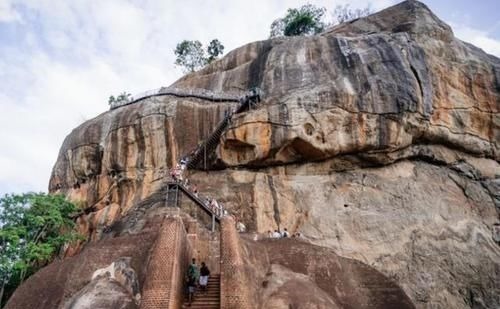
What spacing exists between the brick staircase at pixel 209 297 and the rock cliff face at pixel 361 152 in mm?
8952

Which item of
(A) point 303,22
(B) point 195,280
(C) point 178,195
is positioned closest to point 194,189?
(C) point 178,195

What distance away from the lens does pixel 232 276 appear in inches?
541

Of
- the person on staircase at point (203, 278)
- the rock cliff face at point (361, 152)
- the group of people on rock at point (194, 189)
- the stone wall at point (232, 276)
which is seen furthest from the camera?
the rock cliff face at point (361, 152)

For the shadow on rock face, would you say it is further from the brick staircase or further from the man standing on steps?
the man standing on steps

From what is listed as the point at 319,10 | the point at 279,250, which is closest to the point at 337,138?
the point at 279,250

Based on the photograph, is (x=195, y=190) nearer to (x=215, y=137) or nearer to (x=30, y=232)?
(x=215, y=137)

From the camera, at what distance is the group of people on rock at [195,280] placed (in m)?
14.6

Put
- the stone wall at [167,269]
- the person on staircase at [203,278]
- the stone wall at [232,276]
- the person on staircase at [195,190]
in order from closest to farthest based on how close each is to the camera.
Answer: the stone wall at [167,269]
the stone wall at [232,276]
the person on staircase at [203,278]
the person on staircase at [195,190]

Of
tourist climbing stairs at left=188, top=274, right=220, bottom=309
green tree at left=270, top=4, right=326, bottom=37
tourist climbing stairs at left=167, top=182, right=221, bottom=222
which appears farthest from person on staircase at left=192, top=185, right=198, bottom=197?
green tree at left=270, top=4, right=326, bottom=37

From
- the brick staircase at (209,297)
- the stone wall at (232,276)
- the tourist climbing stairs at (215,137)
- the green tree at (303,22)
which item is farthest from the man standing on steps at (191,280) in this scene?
the green tree at (303,22)

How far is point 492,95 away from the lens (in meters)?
28.6

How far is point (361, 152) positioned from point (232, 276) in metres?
14.5

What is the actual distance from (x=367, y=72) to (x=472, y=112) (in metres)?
7.21

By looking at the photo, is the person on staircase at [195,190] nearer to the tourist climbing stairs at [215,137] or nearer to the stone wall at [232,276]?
the tourist climbing stairs at [215,137]
